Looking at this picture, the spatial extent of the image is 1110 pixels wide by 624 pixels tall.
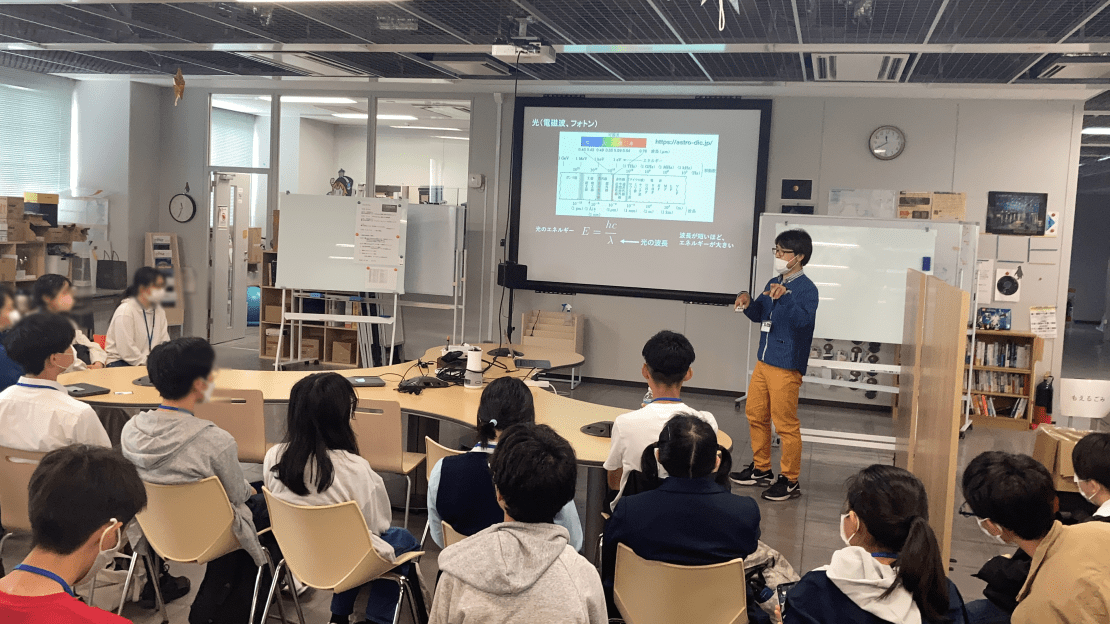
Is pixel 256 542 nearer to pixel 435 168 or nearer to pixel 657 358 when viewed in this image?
pixel 657 358

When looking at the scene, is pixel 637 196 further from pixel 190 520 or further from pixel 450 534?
pixel 190 520

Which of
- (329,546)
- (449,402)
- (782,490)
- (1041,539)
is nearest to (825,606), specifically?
(1041,539)

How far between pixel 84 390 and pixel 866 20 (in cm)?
477

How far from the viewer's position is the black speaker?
7.92 m

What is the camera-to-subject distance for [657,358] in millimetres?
3186

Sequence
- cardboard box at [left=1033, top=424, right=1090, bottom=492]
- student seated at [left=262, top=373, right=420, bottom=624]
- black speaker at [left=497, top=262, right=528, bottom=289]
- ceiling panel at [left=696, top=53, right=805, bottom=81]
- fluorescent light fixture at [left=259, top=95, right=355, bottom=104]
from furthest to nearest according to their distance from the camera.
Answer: fluorescent light fixture at [left=259, top=95, right=355, bottom=104] → black speaker at [left=497, top=262, right=528, bottom=289] → ceiling panel at [left=696, top=53, right=805, bottom=81] → cardboard box at [left=1033, top=424, right=1090, bottom=492] → student seated at [left=262, top=373, right=420, bottom=624]

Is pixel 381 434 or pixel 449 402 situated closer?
pixel 381 434

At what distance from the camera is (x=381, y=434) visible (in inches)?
133

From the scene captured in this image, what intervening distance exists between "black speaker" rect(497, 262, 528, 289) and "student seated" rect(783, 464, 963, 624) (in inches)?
242

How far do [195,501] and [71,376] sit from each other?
1975mm

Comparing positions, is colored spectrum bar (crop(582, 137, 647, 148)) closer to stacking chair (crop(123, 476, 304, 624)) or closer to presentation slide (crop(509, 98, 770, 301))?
presentation slide (crop(509, 98, 770, 301))

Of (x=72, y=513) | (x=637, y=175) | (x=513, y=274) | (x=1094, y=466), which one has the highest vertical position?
(x=637, y=175)

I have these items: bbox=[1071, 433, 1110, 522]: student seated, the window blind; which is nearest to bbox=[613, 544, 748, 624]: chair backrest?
bbox=[1071, 433, 1110, 522]: student seated

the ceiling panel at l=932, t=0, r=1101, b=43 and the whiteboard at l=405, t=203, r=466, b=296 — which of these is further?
the whiteboard at l=405, t=203, r=466, b=296
